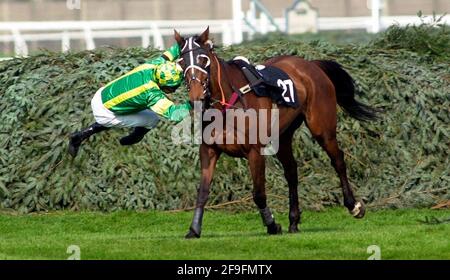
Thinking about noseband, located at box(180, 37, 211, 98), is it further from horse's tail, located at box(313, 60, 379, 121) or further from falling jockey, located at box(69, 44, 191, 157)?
horse's tail, located at box(313, 60, 379, 121)

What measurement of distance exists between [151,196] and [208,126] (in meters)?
3.65

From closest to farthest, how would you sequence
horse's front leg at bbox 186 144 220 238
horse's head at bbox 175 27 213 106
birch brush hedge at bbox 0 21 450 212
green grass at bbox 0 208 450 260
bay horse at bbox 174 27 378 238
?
green grass at bbox 0 208 450 260
horse's head at bbox 175 27 213 106
bay horse at bbox 174 27 378 238
horse's front leg at bbox 186 144 220 238
birch brush hedge at bbox 0 21 450 212

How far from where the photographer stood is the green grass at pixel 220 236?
11117 millimetres

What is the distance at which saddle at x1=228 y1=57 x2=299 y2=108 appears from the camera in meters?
12.3

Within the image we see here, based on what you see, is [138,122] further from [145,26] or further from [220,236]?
[145,26]

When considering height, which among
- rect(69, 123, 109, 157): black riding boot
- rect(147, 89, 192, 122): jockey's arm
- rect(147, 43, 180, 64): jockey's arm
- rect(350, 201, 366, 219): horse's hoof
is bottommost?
rect(350, 201, 366, 219): horse's hoof

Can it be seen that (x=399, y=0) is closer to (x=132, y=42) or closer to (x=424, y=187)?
(x=132, y=42)

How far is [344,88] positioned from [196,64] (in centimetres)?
293

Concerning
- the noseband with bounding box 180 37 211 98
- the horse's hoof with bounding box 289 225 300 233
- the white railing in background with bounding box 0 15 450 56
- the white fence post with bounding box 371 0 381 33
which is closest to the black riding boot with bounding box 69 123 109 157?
the noseband with bounding box 180 37 211 98

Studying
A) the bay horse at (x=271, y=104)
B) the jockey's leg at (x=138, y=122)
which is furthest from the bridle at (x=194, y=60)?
the jockey's leg at (x=138, y=122)

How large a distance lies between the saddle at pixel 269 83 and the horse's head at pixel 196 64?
2.03ft

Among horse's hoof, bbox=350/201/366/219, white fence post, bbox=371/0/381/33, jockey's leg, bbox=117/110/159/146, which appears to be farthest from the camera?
white fence post, bbox=371/0/381/33

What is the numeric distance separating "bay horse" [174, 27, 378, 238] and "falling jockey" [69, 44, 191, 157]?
1.21 feet

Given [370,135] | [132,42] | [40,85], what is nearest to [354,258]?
[370,135]
